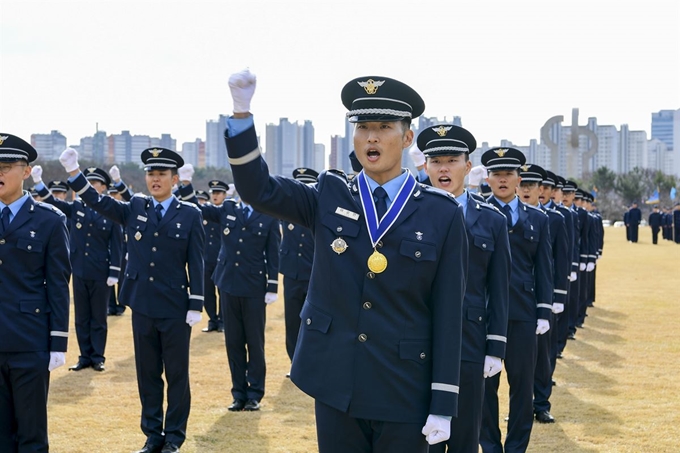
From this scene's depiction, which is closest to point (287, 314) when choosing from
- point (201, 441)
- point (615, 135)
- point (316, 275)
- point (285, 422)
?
point (285, 422)

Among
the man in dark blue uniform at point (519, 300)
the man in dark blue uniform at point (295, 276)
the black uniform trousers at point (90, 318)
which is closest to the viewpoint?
the man in dark blue uniform at point (519, 300)

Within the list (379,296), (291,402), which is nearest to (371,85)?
(379,296)

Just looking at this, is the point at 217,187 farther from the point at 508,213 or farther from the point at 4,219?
the point at 4,219

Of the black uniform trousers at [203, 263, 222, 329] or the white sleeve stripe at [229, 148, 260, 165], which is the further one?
the black uniform trousers at [203, 263, 222, 329]

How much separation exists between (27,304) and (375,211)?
8.93ft

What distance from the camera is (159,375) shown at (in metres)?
6.76

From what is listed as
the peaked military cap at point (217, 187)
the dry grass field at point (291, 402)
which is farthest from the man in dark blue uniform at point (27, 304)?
the peaked military cap at point (217, 187)

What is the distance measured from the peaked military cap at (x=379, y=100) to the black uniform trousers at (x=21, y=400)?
2809 millimetres

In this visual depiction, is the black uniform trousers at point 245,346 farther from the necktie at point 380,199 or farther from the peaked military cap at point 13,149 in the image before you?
the necktie at point 380,199

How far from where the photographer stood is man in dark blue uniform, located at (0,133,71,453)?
514cm

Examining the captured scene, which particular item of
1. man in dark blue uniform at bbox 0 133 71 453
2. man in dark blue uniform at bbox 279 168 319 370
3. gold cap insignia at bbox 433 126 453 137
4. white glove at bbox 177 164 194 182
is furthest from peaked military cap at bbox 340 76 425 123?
white glove at bbox 177 164 194 182

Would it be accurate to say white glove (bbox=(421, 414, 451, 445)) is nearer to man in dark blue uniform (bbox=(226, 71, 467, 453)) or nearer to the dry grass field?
man in dark blue uniform (bbox=(226, 71, 467, 453))

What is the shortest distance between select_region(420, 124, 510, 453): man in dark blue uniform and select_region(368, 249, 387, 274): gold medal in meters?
1.74

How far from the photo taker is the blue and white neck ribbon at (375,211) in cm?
345
